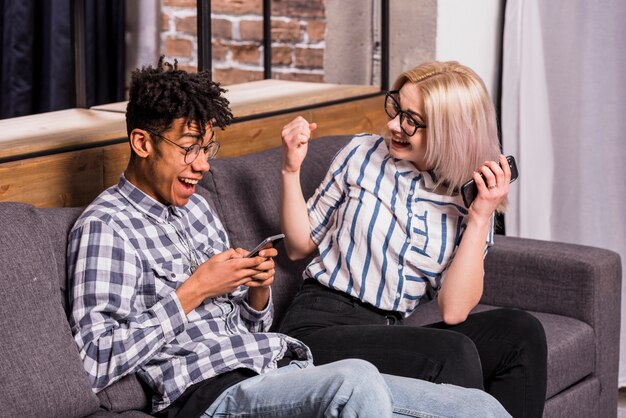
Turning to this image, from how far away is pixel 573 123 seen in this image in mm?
3041

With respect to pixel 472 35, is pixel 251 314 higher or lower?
lower

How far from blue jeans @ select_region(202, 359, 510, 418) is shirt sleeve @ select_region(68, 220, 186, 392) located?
0.15m

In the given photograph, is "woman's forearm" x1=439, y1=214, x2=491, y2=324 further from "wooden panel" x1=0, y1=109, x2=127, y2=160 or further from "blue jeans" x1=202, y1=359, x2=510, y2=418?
"wooden panel" x1=0, y1=109, x2=127, y2=160

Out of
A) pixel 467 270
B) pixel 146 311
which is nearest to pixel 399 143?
pixel 467 270

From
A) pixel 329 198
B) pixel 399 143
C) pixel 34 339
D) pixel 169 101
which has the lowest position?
pixel 34 339

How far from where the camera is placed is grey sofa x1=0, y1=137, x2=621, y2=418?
1535mm

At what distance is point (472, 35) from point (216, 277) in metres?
1.77

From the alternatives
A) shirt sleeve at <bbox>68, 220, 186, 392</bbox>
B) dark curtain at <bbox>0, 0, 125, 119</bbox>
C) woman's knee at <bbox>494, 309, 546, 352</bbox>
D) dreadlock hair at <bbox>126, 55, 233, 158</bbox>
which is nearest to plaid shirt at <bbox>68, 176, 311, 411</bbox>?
shirt sleeve at <bbox>68, 220, 186, 392</bbox>

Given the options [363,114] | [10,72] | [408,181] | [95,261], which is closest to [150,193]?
[95,261]

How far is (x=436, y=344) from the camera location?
179 cm

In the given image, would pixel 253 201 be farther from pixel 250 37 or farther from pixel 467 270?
pixel 250 37

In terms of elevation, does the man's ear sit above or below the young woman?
above

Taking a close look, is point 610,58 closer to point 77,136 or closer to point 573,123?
point 573,123

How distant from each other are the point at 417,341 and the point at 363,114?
1.23 metres
